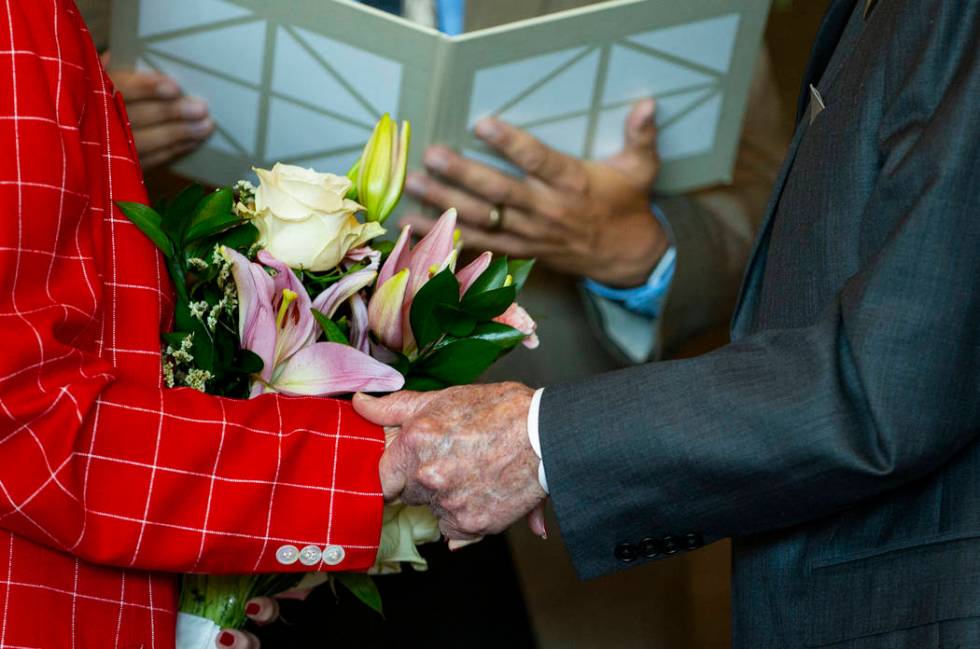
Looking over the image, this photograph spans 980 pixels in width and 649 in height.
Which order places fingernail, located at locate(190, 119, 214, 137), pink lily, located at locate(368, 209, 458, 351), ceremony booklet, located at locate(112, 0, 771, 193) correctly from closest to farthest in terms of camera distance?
1. pink lily, located at locate(368, 209, 458, 351)
2. ceremony booklet, located at locate(112, 0, 771, 193)
3. fingernail, located at locate(190, 119, 214, 137)

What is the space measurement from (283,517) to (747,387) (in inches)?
12.7

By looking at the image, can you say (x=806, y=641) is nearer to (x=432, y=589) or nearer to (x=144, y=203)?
(x=144, y=203)

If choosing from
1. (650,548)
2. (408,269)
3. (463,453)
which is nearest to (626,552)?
(650,548)

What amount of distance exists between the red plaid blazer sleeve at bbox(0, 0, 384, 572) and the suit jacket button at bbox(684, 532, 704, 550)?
0.22 metres

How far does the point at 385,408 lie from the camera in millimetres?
804

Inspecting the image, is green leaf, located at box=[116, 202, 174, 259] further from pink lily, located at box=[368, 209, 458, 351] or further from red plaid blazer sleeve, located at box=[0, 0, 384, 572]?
pink lily, located at box=[368, 209, 458, 351]

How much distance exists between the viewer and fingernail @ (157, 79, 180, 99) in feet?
3.89

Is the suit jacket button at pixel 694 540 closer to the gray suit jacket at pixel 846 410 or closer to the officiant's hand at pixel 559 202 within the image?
the gray suit jacket at pixel 846 410

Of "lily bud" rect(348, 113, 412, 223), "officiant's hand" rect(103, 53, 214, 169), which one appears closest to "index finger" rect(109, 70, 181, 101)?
"officiant's hand" rect(103, 53, 214, 169)

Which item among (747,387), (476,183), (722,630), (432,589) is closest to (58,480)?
(747,387)

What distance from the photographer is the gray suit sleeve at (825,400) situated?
2.21ft

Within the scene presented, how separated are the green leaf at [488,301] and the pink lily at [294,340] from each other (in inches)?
2.6

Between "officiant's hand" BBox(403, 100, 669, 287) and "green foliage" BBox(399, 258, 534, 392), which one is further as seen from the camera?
"officiant's hand" BBox(403, 100, 669, 287)

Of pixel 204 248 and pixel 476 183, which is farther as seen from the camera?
pixel 476 183
